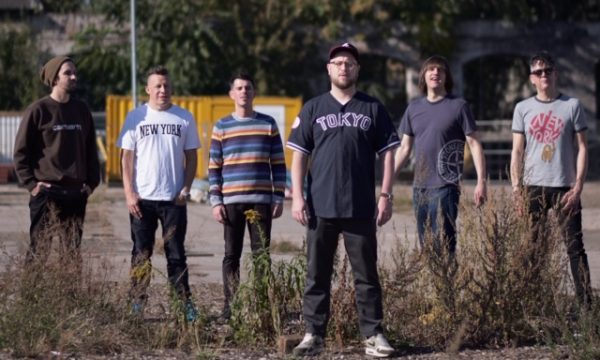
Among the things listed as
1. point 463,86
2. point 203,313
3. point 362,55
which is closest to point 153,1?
point 362,55

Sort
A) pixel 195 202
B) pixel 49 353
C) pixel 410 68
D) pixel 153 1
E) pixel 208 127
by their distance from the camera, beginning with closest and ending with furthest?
pixel 49 353
pixel 195 202
pixel 208 127
pixel 153 1
pixel 410 68

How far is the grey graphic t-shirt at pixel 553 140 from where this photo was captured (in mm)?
8625

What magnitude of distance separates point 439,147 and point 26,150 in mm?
2974

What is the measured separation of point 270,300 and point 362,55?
27.0 meters

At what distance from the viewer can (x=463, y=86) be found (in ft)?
119

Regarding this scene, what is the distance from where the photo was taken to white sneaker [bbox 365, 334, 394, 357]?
724 centimetres

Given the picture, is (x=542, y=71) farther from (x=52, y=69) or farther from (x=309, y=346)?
(x=52, y=69)

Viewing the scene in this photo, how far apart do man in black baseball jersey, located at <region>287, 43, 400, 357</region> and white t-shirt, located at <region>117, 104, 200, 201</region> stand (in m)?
1.36

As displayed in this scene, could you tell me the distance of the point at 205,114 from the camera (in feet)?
85.1

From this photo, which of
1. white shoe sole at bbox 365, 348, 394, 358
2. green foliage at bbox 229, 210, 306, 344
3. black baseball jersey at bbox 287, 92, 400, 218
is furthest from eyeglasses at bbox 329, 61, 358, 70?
white shoe sole at bbox 365, 348, 394, 358

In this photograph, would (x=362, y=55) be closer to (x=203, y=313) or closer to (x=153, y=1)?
(x=153, y=1)

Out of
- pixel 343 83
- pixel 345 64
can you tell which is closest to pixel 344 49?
pixel 345 64

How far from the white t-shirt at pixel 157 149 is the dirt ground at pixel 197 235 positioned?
0.60 metres

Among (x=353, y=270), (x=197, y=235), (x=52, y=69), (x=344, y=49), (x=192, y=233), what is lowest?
(x=192, y=233)
